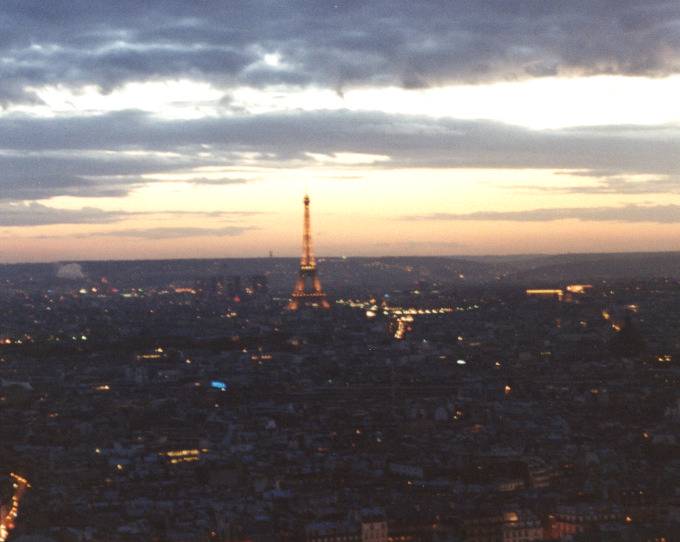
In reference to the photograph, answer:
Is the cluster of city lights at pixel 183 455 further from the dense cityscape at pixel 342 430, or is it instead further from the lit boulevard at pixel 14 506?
the lit boulevard at pixel 14 506

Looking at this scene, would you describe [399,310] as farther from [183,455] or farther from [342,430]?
[183,455]

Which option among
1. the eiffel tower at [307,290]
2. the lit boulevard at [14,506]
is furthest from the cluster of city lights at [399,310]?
the lit boulevard at [14,506]

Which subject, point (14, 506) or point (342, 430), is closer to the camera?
point (14, 506)

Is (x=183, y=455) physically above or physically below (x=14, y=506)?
below

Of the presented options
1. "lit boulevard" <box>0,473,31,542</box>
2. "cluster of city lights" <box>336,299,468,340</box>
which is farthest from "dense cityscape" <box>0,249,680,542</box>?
"cluster of city lights" <box>336,299,468,340</box>

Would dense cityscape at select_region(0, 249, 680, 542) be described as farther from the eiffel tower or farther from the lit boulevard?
the eiffel tower

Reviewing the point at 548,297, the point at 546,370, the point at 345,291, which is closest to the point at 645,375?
the point at 546,370

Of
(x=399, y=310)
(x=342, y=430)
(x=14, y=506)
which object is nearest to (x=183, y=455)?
(x=342, y=430)
